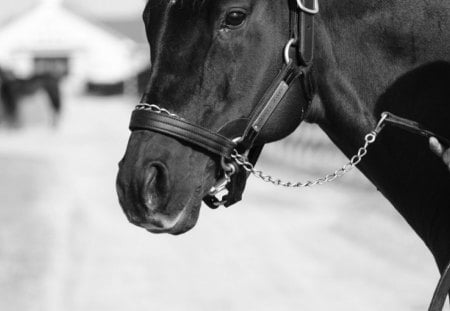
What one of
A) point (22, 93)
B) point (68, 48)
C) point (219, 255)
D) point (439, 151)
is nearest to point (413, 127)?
point (439, 151)

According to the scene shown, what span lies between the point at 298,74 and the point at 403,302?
16.0ft

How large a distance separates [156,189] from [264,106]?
1.47 feet

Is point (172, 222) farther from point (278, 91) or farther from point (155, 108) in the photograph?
point (278, 91)

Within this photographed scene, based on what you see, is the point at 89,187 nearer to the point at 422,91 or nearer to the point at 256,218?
the point at 256,218

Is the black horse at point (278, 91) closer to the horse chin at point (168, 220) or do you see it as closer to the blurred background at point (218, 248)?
the horse chin at point (168, 220)

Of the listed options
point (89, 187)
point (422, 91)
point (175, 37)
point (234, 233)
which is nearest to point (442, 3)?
point (422, 91)

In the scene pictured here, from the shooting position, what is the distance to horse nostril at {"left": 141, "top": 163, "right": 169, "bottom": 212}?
2689 mm

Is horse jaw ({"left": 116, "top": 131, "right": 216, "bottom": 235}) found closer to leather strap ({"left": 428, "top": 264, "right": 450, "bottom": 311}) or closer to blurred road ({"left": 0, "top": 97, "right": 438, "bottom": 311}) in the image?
leather strap ({"left": 428, "top": 264, "right": 450, "bottom": 311})

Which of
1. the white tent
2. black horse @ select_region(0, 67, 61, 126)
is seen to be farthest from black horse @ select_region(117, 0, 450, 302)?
the white tent

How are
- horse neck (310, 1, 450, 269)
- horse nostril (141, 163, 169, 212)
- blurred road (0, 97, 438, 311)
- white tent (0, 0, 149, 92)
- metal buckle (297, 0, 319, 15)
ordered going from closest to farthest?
horse nostril (141, 163, 169, 212), metal buckle (297, 0, 319, 15), horse neck (310, 1, 450, 269), blurred road (0, 97, 438, 311), white tent (0, 0, 149, 92)

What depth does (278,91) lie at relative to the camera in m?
2.86

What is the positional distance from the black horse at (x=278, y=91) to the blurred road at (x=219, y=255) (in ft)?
14.2

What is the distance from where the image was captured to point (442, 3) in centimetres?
296

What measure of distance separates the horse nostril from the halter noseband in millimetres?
126
